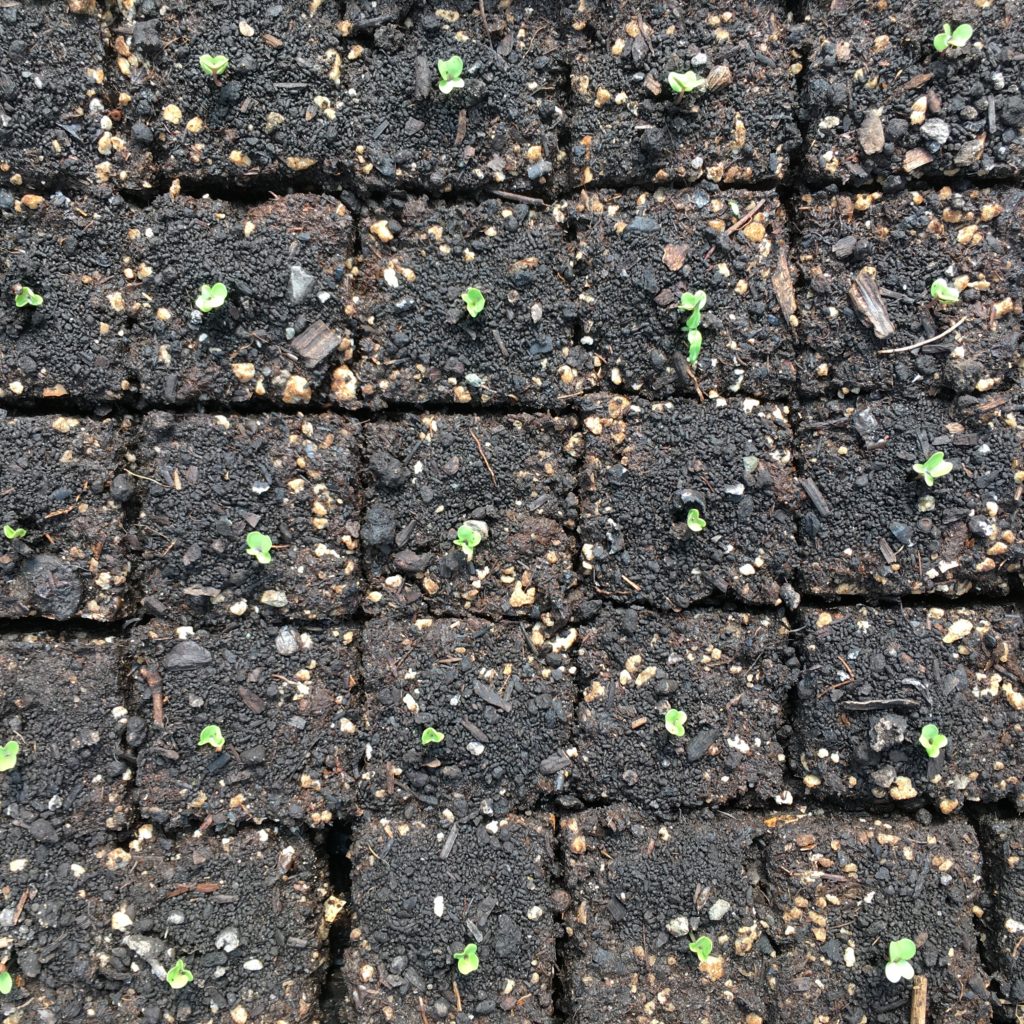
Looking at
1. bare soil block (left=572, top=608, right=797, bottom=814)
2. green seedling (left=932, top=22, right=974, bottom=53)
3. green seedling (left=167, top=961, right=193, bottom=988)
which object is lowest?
green seedling (left=167, top=961, right=193, bottom=988)

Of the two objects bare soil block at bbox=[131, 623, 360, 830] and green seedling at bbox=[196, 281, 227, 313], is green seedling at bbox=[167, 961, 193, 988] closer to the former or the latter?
bare soil block at bbox=[131, 623, 360, 830]

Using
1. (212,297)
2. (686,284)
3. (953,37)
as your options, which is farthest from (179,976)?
(953,37)

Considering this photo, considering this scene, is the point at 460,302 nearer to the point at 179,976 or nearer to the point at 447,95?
the point at 447,95

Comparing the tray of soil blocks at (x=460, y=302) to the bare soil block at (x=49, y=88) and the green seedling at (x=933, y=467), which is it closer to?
the bare soil block at (x=49, y=88)

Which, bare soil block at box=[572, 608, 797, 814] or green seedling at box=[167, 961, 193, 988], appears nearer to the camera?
green seedling at box=[167, 961, 193, 988]

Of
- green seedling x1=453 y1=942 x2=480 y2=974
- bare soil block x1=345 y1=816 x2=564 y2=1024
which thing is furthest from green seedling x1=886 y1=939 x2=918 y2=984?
green seedling x1=453 y1=942 x2=480 y2=974

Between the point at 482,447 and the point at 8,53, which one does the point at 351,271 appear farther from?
the point at 8,53

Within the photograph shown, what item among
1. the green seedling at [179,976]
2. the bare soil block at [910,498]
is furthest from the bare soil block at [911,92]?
the green seedling at [179,976]
